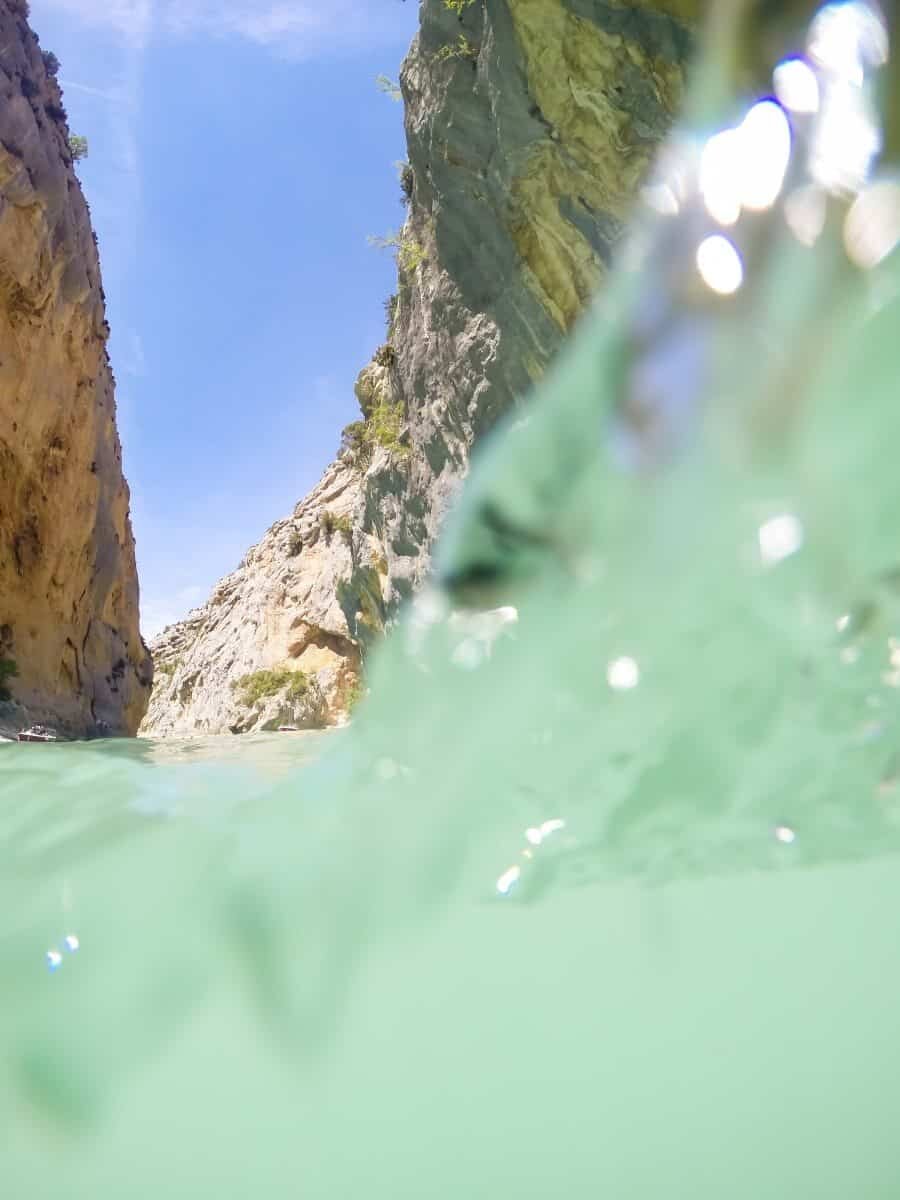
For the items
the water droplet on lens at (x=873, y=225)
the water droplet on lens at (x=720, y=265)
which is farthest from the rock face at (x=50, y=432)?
the water droplet on lens at (x=873, y=225)

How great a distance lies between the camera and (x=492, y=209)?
7715 millimetres

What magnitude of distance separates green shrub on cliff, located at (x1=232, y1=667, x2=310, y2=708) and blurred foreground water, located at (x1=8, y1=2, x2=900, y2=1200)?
1934 cm

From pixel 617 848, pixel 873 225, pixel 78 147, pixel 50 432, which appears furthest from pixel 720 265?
pixel 78 147

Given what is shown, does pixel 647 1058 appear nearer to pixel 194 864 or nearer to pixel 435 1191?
pixel 435 1191

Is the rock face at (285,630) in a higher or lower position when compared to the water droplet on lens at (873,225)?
higher

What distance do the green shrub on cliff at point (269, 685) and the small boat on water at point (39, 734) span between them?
1040cm

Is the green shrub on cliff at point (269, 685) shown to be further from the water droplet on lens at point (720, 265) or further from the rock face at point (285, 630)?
the water droplet on lens at point (720, 265)

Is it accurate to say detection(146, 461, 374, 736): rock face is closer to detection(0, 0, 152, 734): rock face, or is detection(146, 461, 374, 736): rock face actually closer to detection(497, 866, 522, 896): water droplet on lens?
detection(0, 0, 152, 734): rock face

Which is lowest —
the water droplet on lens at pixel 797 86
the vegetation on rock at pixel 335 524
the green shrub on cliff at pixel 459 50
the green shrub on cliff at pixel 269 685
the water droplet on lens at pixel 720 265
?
the water droplet on lens at pixel 720 265

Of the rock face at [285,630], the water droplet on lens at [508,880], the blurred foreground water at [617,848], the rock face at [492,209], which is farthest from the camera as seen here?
the rock face at [285,630]

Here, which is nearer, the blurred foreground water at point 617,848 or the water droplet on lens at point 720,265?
the blurred foreground water at point 617,848

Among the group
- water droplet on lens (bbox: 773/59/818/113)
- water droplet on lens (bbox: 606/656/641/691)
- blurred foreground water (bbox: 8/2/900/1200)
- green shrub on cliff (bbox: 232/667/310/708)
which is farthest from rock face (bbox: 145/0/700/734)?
green shrub on cliff (bbox: 232/667/310/708)

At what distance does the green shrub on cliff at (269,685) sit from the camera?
20141 mm

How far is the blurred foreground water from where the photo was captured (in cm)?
83
